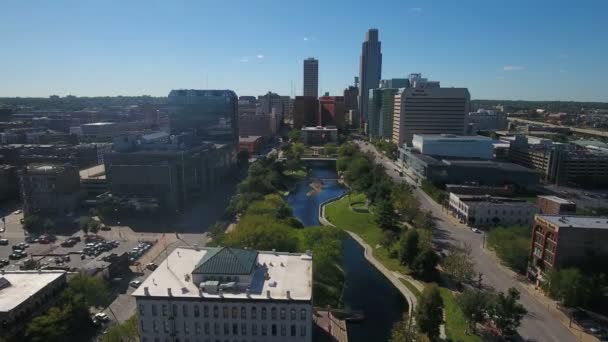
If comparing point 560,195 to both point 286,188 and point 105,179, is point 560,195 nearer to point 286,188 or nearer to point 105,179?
point 286,188

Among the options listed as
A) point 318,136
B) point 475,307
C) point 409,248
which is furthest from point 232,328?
point 318,136

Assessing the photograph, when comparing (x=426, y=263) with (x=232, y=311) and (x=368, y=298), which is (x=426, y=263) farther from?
(x=232, y=311)

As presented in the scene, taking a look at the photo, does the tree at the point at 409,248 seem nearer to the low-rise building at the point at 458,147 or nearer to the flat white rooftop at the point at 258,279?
the flat white rooftop at the point at 258,279

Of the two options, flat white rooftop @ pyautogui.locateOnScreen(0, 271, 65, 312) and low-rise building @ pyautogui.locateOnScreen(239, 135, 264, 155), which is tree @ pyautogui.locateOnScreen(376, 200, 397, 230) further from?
low-rise building @ pyautogui.locateOnScreen(239, 135, 264, 155)

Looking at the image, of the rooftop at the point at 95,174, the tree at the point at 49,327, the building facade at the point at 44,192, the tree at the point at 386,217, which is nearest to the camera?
the tree at the point at 49,327

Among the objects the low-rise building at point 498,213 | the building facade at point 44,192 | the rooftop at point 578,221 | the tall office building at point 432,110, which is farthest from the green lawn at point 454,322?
the tall office building at point 432,110

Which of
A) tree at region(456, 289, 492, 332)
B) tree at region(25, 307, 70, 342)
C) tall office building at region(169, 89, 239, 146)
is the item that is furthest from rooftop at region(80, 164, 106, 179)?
tree at region(456, 289, 492, 332)

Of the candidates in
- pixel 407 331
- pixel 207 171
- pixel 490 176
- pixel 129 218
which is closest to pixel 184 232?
pixel 129 218

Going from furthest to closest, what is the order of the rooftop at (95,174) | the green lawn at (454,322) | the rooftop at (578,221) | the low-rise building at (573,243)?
the rooftop at (95,174)
the rooftop at (578,221)
the low-rise building at (573,243)
the green lawn at (454,322)
